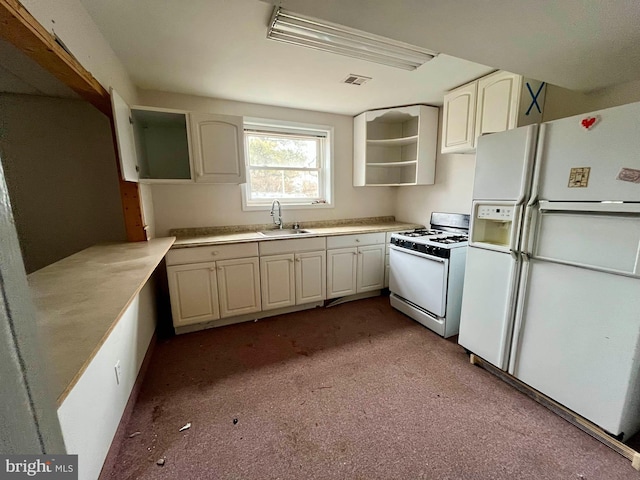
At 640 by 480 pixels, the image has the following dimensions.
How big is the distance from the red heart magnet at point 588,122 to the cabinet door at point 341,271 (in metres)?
2.14

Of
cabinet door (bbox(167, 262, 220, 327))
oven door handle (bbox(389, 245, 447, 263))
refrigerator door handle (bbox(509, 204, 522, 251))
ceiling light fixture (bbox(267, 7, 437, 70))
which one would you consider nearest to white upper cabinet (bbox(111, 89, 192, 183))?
cabinet door (bbox(167, 262, 220, 327))

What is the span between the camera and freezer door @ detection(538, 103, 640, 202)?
127 cm

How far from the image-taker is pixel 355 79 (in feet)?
7.74

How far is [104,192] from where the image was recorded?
7.29ft

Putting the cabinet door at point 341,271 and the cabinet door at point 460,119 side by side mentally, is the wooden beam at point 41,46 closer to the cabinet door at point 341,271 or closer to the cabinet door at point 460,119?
the cabinet door at point 341,271

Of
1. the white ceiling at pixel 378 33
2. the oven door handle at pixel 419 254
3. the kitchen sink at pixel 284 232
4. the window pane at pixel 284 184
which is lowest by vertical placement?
the oven door handle at pixel 419 254

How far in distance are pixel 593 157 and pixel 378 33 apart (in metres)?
1.29

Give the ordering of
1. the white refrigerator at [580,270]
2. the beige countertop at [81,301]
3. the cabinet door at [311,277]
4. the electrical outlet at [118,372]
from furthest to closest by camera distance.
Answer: the cabinet door at [311,277] < the electrical outlet at [118,372] < the white refrigerator at [580,270] < the beige countertop at [81,301]

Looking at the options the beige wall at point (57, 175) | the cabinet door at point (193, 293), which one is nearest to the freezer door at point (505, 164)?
the cabinet door at point (193, 293)

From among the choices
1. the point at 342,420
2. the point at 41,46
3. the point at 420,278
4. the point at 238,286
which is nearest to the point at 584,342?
the point at 420,278

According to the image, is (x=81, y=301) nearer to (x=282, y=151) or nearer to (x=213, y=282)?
(x=213, y=282)

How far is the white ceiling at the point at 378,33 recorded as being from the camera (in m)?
1.18

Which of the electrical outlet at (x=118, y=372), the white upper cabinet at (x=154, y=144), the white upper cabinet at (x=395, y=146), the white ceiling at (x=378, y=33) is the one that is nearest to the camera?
the white ceiling at (x=378, y=33)

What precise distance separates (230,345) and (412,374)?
5.10 feet
